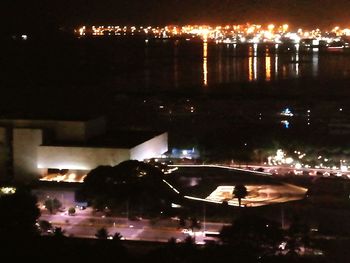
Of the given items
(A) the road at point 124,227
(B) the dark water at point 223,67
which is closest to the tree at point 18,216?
(A) the road at point 124,227

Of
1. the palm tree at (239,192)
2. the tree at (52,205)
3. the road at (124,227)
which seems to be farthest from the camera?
the palm tree at (239,192)

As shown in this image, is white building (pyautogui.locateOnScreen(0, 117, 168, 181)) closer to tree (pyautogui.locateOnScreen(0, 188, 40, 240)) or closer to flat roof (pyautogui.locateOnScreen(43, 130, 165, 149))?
flat roof (pyautogui.locateOnScreen(43, 130, 165, 149))

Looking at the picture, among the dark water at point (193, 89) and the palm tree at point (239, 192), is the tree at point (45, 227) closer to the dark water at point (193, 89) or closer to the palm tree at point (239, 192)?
the palm tree at point (239, 192)

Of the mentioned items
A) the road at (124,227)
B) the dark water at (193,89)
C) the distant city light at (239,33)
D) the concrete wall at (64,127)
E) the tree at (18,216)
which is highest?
the distant city light at (239,33)

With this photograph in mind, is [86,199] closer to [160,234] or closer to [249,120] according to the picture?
[160,234]

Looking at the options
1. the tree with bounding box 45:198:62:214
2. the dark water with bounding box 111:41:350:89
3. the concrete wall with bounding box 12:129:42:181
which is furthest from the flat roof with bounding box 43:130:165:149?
the dark water with bounding box 111:41:350:89

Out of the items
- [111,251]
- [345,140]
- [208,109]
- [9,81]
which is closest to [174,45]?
[9,81]

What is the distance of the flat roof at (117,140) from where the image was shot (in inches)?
188

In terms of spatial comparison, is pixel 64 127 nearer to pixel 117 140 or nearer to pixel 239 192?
pixel 117 140

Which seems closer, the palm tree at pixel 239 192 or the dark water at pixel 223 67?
the palm tree at pixel 239 192

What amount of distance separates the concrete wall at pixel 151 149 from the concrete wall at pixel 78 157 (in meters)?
0.12

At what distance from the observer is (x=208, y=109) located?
9.39m

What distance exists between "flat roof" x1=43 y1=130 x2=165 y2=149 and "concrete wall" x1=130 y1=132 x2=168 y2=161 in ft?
0.11

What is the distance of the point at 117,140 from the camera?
4969 mm
